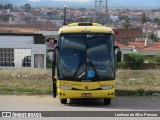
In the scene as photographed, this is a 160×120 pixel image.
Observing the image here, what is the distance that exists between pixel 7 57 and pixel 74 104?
45108mm

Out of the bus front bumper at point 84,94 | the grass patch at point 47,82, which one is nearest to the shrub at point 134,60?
Answer: the grass patch at point 47,82

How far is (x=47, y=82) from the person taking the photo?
19.8 meters

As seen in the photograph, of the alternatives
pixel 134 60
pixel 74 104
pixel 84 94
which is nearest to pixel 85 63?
pixel 84 94

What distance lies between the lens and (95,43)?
48.4 ft

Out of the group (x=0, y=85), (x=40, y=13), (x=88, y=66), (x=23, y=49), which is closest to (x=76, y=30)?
(x=88, y=66)

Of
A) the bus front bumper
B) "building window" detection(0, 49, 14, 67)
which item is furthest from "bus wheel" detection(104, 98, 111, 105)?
"building window" detection(0, 49, 14, 67)

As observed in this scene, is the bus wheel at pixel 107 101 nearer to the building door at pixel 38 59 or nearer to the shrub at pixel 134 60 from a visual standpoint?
the shrub at pixel 134 60

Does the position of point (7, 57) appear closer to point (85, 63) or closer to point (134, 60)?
point (134, 60)

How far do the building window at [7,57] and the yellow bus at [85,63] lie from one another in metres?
42.3

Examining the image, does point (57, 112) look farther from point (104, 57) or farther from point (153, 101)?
point (153, 101)

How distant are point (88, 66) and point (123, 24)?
105 meters

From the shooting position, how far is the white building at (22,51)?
57938mm

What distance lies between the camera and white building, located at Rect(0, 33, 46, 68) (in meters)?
57.9

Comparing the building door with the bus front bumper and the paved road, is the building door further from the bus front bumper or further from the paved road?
the bus front bumper
